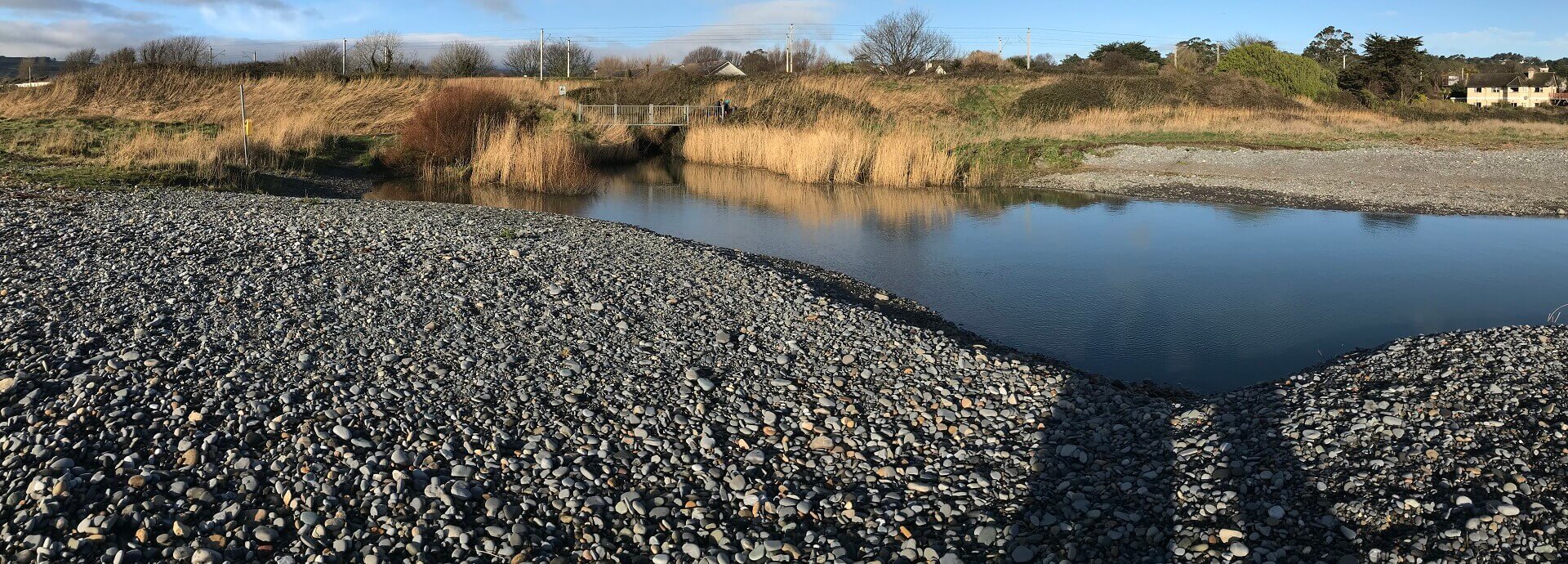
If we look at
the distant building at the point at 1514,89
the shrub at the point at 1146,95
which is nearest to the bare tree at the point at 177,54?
the shrub at the point at 1146,95

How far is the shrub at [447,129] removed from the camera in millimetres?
19312

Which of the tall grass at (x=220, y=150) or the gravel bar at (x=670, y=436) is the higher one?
the tall grass at (x=220, y=150)

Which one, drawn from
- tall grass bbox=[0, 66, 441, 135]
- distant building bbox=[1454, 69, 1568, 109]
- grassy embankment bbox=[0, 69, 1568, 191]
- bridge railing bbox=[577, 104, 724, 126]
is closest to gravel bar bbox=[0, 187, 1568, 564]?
grassy embankment bbox=[0, 69, 1568, 191]

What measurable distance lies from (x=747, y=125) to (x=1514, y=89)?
59594mm

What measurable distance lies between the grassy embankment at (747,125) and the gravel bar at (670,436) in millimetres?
10489

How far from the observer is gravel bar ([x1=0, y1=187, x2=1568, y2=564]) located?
3840mm

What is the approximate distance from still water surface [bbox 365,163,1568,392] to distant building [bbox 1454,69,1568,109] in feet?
185

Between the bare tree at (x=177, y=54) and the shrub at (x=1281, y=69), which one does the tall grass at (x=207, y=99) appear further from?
the shrub at (x=1281, y=69)

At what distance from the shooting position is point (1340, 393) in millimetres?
5504

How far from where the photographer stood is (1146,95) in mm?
35688

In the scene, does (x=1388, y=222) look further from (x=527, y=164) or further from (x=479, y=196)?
(x=479, y=196)

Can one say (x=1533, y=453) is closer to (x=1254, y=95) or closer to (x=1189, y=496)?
(x=1189, y=496)

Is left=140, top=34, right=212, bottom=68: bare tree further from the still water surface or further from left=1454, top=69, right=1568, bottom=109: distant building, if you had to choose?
left=1454, top=69, right=1568, bottom=109: distant building

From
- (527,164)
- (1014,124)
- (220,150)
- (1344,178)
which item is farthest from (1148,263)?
(1014,124)
